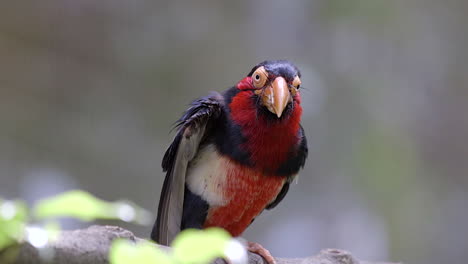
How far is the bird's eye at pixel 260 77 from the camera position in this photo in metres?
2.87

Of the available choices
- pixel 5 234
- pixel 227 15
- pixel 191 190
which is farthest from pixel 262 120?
pixel 227 15

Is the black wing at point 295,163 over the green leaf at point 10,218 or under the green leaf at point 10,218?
under

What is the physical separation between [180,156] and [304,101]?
3039 mm

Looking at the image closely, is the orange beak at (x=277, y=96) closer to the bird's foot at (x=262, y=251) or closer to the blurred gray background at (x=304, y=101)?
the bird's foot at (x=262, y=251)

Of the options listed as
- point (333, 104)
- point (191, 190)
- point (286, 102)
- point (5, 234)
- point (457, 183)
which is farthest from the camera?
point (457, 183)

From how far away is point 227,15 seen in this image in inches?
239

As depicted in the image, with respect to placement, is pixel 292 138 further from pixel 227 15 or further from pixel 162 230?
pixel 227 15

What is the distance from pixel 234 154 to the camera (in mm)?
2867

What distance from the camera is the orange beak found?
2.74 meters

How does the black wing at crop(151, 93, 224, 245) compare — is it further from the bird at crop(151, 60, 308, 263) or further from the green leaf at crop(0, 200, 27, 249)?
the green leaf at crop(0, 200, 27, 249)

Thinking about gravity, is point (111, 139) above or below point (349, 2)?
below

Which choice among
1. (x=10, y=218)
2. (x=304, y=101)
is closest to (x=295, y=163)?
(x=10, y=218)

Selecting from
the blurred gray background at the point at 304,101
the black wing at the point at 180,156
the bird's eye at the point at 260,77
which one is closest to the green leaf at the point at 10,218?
the black wing at the point at 180,156

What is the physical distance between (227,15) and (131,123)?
153 centimetres
